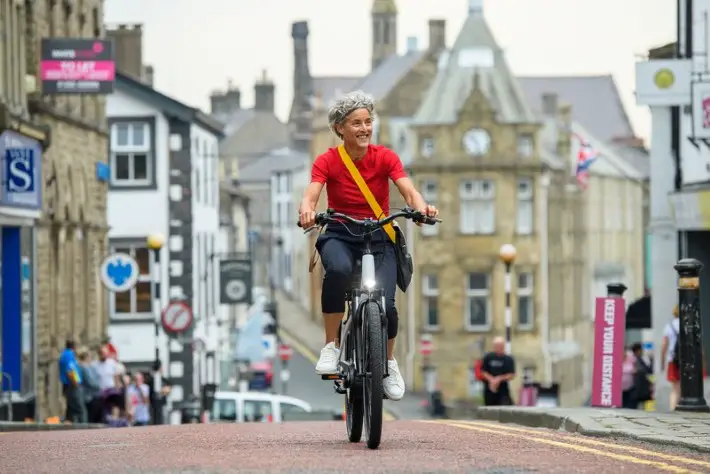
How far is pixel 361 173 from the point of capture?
492 inches

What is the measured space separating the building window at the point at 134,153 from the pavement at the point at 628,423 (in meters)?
38.3

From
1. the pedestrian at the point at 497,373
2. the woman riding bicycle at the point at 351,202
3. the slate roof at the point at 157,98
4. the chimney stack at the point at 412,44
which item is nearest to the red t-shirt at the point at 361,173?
the woman riding bicycle at the point at 351,202

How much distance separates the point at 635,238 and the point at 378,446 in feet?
291

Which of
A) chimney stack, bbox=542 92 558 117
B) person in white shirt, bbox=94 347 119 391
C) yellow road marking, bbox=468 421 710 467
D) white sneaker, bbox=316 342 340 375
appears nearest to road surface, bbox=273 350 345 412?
chimney stack, bbox=542 92 558 117

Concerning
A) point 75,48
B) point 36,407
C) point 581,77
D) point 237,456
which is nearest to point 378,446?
point 237,456

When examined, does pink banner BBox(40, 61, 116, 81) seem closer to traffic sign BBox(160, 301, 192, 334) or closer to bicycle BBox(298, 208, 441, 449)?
traffic sign BBox(160, 301, 192, 334)

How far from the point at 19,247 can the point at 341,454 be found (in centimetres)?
2099

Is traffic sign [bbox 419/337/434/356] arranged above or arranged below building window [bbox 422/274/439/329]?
below

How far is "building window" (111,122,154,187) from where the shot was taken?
56406 mm

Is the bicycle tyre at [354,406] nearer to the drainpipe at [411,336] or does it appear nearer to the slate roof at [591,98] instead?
the drainpipe at [411,336]

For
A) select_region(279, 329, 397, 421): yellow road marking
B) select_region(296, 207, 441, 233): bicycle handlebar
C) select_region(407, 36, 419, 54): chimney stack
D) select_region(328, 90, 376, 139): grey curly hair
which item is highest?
select_region(407, 36, 419, 54): chimney stack

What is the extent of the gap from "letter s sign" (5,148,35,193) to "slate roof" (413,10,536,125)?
149 feet

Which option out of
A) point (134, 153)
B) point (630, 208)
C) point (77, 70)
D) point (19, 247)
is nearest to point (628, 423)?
point (19, 247)

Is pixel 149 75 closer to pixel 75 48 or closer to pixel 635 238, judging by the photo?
pixel 635 238
